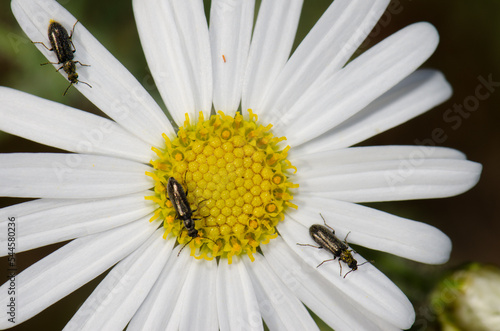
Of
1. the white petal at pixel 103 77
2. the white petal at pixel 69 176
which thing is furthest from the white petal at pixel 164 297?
the white petal at pixel 103 77

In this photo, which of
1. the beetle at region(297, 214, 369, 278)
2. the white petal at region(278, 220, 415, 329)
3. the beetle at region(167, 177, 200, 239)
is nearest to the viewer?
the white petal at region(278, 220, 415, 329)

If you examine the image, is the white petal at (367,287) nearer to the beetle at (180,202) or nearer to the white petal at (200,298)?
the white petal at (200,298)

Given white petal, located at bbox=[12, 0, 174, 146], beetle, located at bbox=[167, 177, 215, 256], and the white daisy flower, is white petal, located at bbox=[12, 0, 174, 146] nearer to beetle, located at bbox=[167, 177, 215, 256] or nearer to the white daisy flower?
the white daisy flower

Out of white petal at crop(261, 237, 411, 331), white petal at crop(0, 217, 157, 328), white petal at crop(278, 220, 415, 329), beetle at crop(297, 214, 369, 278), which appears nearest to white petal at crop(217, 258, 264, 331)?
white petal at crop(261, 237, 411, 331)

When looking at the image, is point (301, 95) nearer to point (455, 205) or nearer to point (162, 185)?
point (162, 185)

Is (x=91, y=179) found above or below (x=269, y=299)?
above

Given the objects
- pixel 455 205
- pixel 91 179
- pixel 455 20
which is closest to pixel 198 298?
pixel 91 179

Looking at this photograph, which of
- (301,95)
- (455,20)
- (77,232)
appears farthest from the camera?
(455,20)
